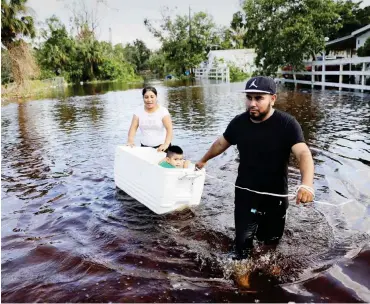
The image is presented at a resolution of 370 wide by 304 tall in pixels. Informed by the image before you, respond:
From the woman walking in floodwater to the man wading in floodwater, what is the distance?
2.08 m

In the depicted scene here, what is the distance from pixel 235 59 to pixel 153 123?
4477 cm

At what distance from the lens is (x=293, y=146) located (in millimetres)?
3104

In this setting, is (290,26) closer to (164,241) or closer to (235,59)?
(164,241)

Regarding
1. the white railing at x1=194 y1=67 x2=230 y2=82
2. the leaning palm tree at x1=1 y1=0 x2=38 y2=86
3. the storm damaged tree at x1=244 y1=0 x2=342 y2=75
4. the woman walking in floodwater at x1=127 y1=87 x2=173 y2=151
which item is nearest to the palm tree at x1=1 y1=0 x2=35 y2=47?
the leaning palm tree at x1=1 y1=0 x2=38 y2=86

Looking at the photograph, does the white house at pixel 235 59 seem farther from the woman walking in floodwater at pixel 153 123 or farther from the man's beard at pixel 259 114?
the man's beard at pixel 259 114

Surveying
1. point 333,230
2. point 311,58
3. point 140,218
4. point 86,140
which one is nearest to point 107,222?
point 140,218

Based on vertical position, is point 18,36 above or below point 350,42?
above

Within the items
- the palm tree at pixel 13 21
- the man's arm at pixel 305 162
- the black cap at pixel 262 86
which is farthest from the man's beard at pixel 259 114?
the palm tree at pixel 13 21

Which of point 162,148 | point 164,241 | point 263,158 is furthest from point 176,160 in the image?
point 263,158

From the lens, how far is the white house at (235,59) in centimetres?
4688

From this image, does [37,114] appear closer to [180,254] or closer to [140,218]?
[140,218]

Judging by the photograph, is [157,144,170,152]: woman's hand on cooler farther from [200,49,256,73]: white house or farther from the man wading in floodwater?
[200,49,256,73]: white house

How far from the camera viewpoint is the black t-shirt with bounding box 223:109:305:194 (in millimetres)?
3082

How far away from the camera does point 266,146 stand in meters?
3.14
